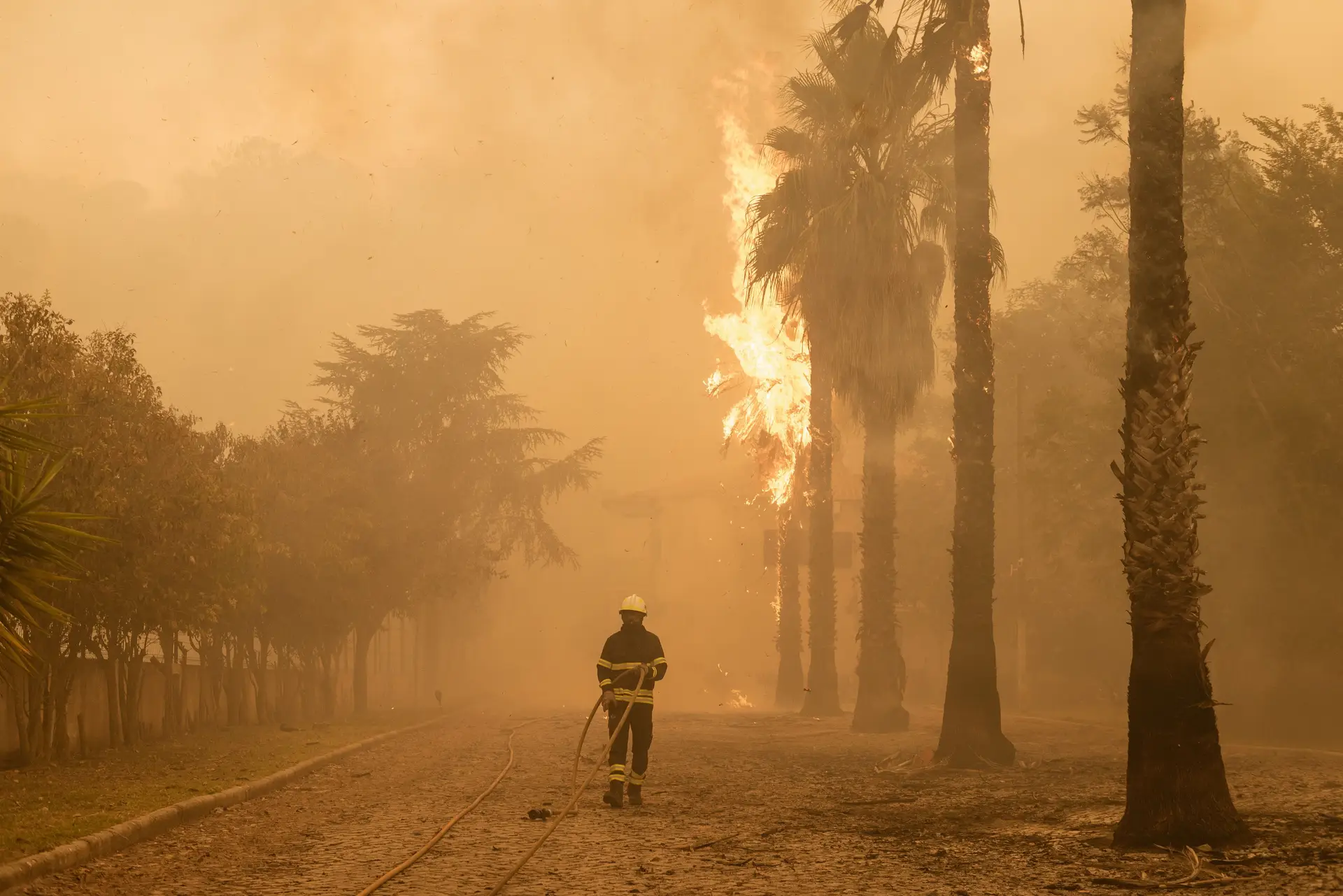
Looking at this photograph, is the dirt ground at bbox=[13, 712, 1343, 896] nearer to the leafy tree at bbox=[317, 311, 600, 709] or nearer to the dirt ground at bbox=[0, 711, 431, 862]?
the dirt ground at bbox=[0, 711, 431, 862]

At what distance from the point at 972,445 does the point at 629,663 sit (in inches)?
290

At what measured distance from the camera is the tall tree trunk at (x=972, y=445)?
61.1 ft

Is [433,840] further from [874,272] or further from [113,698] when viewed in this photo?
[874,272]

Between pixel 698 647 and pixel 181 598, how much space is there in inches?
3026

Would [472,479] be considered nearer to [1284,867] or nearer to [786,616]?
[786,616]

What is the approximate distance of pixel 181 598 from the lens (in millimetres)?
22203

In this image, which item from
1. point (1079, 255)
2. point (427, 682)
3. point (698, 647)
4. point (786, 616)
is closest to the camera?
point (1079, 255)

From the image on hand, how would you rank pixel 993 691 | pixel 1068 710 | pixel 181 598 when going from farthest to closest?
pixel 1068 710, pixel 181 598, pixel 993 691

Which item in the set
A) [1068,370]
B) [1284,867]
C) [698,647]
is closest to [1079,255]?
[1068,370]

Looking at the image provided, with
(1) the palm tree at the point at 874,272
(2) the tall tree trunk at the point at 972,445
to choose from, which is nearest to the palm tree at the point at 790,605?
(1) the palm tree at the point at 874,272

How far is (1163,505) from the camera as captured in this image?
11.0 meters

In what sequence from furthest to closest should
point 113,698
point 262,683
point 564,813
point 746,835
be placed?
point 262,683 → point 113,698 → point 564,813 → point 746,835

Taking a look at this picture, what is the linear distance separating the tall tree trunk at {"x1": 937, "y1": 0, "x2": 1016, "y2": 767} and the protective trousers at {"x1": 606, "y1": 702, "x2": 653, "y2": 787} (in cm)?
605

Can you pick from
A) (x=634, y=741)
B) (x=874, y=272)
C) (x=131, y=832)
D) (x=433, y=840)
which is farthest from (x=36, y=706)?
(x=874, y=272)
